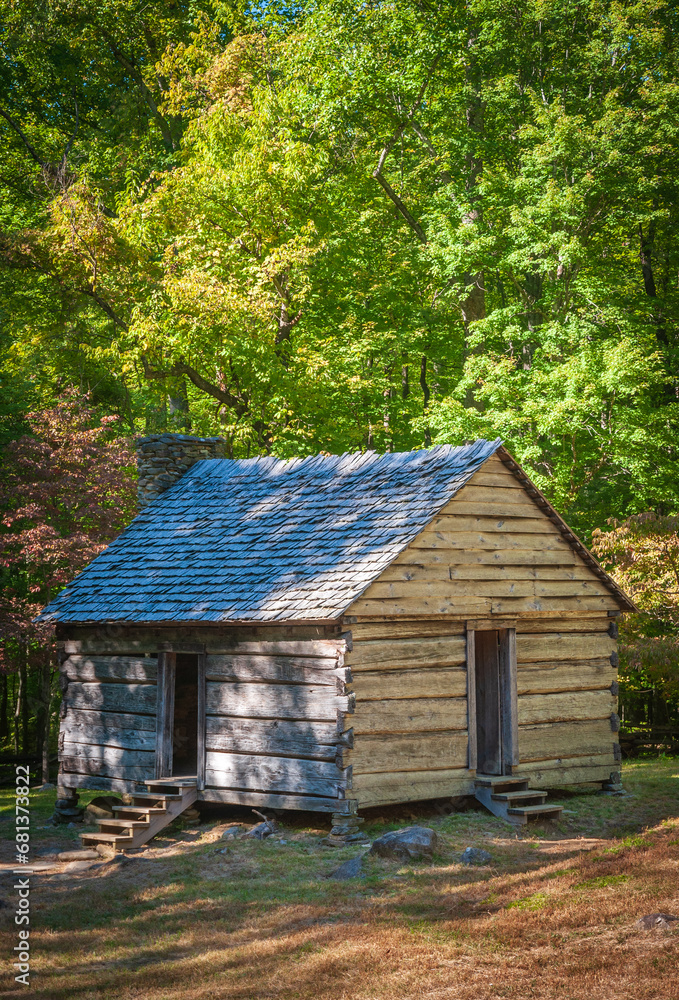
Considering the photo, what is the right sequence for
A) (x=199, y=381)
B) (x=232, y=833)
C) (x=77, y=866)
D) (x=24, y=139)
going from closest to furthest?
1. (x=77, y=866)
2. (x=232, y=833)
3. (x=199, y=381)
4. (x=24, y=139)

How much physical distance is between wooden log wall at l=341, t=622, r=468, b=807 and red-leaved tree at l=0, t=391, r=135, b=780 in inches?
360

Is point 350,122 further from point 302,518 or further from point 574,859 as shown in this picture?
point 574,859

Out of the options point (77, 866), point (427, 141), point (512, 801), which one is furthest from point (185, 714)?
point (427, 141)

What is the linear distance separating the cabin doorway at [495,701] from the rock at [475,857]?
271cm

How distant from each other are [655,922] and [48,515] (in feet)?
54.4

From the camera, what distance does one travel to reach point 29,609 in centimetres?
2039

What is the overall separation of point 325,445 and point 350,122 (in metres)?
8.60

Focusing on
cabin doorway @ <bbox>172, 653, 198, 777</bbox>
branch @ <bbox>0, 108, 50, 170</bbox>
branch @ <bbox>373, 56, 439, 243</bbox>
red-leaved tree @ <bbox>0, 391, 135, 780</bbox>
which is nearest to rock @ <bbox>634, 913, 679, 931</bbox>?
cabin doorway @ <bbox>172, 653, 198, 777</bbox>

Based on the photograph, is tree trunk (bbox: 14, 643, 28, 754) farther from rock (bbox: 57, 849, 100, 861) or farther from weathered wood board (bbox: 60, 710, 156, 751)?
rock (bbox: 57, 849, 100, 861)

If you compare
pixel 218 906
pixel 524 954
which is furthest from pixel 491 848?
pixel 524 954

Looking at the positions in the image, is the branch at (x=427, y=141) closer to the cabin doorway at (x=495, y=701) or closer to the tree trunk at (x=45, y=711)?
the tree trunk at (x=45, y=711)

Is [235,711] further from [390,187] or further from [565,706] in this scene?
[390,187]

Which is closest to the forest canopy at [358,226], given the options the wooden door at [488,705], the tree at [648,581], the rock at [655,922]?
the tree at [648,581]

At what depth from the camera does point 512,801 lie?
533 inches
